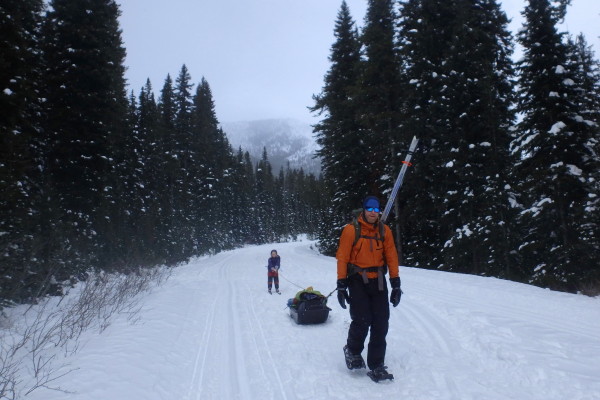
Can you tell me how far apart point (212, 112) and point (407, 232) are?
115ft

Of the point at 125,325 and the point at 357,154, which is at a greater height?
the point at 357,154

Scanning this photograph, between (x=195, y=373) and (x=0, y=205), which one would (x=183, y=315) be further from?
(x=0, y=205)

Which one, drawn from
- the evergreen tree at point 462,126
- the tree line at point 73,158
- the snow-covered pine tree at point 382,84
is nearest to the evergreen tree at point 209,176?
the tree line at point 73,158

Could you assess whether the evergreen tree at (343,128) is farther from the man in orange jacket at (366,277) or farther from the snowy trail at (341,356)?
the man in orange jacket at (366,277)

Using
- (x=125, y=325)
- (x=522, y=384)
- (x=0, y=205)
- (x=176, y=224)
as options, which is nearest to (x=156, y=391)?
(x=125, y=325)

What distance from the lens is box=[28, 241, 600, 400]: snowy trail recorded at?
14.9ft

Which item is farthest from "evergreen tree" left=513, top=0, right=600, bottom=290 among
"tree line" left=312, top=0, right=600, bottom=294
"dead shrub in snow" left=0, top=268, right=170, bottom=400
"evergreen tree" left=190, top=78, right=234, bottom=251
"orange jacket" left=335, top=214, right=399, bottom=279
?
"evergreen tree" left=190, top=78, right=234, bottom=251

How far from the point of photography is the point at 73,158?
1565 cm

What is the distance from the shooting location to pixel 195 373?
5.45 m

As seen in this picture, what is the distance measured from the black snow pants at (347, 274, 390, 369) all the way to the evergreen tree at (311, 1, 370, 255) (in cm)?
1873

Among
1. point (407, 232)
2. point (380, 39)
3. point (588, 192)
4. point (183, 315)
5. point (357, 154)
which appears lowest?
point (183, 315)

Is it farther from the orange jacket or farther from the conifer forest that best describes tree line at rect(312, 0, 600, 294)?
the orange jacket

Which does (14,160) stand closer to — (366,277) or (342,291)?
(342,291)

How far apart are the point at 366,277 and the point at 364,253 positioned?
334mm
